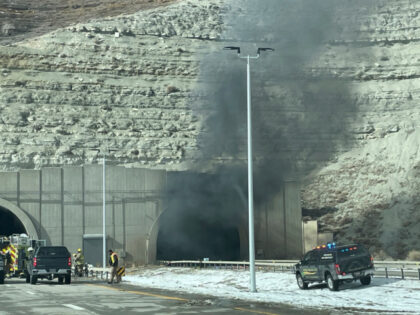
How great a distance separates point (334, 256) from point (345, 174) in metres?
49.9

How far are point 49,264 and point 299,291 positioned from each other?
43.5 ft

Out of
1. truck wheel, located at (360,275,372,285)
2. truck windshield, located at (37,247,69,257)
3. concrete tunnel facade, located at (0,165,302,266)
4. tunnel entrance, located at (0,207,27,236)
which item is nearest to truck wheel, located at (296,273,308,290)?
truck wheel, located at (360,275,372,285)

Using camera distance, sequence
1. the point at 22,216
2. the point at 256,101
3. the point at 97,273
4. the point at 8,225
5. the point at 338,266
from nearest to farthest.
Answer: the point at 338,266, the point at 97,273, the point at 22,216, the point at 8,225, the point at 256,101

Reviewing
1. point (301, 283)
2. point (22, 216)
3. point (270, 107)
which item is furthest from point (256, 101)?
point (301, 283)

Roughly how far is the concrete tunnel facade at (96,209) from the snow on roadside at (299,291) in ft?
52.3

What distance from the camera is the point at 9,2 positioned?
360 ft

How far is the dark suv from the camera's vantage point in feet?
84.7

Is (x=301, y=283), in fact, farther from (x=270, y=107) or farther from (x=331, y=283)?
(x=270, y=107)

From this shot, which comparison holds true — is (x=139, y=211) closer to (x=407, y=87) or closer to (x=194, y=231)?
(x=194, y=231)

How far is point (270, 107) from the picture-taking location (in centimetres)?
7581

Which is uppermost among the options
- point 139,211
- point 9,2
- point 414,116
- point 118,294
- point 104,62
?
point 9,2

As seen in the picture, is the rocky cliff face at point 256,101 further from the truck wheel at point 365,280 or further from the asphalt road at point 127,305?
the asphalt road at point 127,305

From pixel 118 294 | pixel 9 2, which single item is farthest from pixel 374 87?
pixel 118 294

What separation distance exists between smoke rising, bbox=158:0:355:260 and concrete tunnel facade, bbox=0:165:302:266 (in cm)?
195
